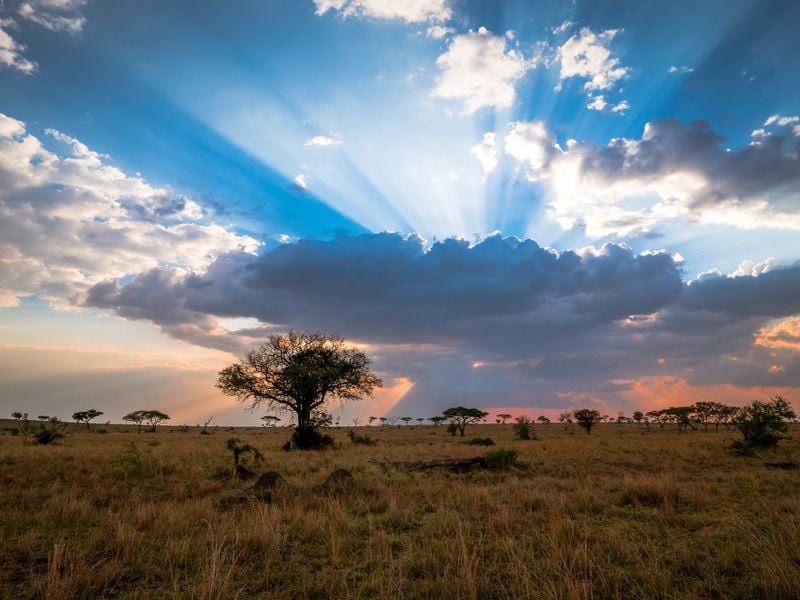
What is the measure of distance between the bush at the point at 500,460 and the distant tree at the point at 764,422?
20.1m

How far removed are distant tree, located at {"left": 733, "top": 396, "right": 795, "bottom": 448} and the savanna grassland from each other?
16.7 metres

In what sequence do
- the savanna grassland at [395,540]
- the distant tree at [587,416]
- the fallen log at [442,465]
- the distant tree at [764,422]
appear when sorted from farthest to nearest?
the distant tree at [587,416]
the distant tree at [764,422]
the fallen log at [442,465]
the savanna grassland at [395,540]

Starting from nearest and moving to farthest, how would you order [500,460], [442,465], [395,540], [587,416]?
[395,540] → [442,465] → [500,460] → [587,416]

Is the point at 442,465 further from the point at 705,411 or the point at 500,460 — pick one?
the point at 705,411

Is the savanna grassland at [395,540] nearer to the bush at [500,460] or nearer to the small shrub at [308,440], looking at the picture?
the bush at [500,460]

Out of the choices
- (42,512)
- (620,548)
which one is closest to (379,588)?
(620,548)

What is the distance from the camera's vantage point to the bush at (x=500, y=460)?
1931 centimetres

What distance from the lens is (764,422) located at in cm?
2803

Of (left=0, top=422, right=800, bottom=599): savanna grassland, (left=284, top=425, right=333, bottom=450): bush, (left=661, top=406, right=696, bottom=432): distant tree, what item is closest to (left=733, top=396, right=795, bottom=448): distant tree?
(left=0, top=422, right=800, bottom=599): savanna grassland

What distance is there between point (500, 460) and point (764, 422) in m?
22.0

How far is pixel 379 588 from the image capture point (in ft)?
18.7

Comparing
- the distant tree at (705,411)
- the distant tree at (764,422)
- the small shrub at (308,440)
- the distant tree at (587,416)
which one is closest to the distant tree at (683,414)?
the distant tree at (705,411)

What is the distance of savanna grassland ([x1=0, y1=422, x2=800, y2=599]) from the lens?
578 centimetres

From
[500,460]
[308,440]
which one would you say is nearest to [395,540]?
[500,460]
